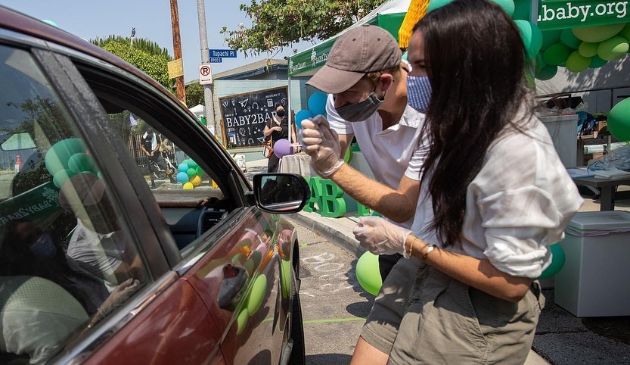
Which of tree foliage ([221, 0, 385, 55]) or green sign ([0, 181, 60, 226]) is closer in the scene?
green sign ([0, 181, 60, 226])

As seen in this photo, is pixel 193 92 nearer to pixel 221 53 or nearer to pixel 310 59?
pixel 221 53

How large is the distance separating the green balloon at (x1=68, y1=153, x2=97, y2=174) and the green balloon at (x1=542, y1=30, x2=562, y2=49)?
5200mm

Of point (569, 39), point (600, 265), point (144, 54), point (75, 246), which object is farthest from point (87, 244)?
point (144, 54)

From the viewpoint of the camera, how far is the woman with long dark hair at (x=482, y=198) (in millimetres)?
1316

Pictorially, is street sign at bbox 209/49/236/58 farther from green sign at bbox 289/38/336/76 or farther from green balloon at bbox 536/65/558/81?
green balloon at bbox 536/65/558/81

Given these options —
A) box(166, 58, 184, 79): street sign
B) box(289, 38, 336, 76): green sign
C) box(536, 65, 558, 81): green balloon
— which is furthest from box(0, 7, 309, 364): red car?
box(166, 58, 184, 79): street sign

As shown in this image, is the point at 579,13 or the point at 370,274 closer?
the point at 370,274

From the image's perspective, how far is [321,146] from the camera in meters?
1.96

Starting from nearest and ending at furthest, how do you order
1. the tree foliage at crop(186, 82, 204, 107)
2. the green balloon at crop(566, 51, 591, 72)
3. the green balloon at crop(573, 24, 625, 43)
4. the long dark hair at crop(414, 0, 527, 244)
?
the long dark hair at crop(414, 0, 527, 244), the green balloon at crop(573, 24, 625, 43), the green balloon at crop(566, 51, 591, 72), the tree foliage at crop(186, 82, 204, 107)

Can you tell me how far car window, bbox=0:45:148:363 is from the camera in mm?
1080

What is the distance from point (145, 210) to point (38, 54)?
45 centimetres

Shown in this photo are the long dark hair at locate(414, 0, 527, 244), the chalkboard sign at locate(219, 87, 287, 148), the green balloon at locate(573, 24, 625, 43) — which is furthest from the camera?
the chalkboard sign at locate(219, 87, 287, 148)

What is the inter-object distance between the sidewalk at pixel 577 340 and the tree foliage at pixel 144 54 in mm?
21519

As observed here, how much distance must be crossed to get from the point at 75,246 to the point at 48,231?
91 mm
